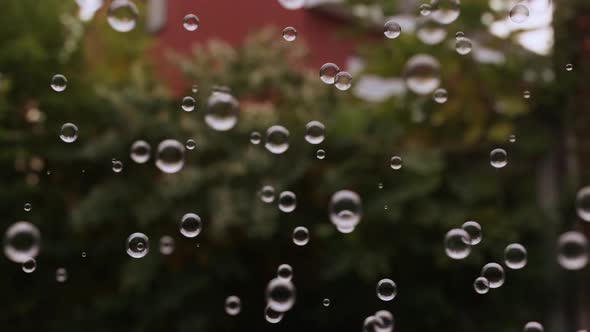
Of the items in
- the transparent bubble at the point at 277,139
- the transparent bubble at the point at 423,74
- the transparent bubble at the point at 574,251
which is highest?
the transparent bubble at the point at 423,74

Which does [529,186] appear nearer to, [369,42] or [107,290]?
[369,42]

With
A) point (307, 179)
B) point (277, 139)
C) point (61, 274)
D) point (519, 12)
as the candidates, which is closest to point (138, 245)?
point (277, 139)

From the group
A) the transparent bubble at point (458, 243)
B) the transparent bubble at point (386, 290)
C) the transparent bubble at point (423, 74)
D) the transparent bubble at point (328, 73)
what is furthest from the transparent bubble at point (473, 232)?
the transparent bubble at point (328, 73)

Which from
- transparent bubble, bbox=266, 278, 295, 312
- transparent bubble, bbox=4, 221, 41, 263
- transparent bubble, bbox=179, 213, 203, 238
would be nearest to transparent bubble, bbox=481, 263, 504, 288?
transparent bubble, bbox=266, 278, 295, 312

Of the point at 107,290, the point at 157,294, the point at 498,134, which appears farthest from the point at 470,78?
the point at 107,290

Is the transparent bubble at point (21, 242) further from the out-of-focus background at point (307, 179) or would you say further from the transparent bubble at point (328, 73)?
the out-of-focus background at point (307, 179)

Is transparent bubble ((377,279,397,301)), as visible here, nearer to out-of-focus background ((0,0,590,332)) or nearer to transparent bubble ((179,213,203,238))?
transparent bubble ((179,213,203,238))
